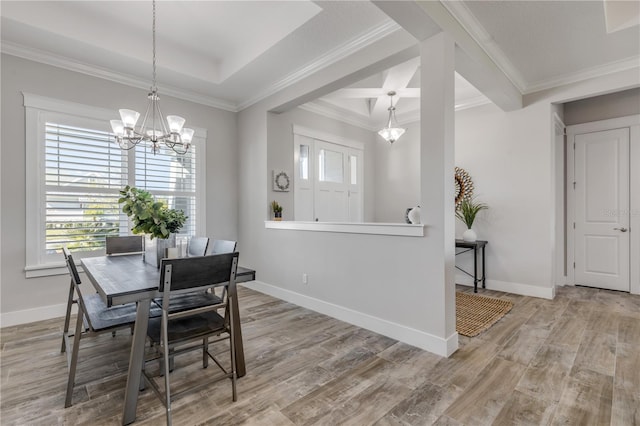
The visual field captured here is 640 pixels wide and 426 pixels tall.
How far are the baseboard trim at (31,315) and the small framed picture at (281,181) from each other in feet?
9.14

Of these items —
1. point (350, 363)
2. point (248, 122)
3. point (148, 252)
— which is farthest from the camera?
point (248, 122)

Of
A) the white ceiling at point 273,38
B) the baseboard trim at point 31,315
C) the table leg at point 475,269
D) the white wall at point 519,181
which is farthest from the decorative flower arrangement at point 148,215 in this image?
the white wall at point 519,181

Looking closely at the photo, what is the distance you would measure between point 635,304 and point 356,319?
3470mm

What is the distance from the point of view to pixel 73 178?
134 inches

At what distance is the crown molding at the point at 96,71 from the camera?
3.09m

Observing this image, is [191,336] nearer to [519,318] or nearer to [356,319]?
[356,319]

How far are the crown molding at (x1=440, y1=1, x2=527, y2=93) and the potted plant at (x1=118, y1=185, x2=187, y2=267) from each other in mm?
2698

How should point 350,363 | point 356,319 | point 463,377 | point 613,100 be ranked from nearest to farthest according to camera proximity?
point 463,377, point 350,363, point 356,319, point 613,100

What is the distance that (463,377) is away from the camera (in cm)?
210

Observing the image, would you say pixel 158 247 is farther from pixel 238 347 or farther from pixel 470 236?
pixel 470 236

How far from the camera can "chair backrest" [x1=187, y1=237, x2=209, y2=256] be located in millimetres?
2793

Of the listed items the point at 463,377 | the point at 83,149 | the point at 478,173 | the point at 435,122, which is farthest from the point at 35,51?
the point at 478,173

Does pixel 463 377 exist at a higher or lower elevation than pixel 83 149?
lower

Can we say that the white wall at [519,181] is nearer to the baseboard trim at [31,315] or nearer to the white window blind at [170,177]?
the white window blind at [170,177]
